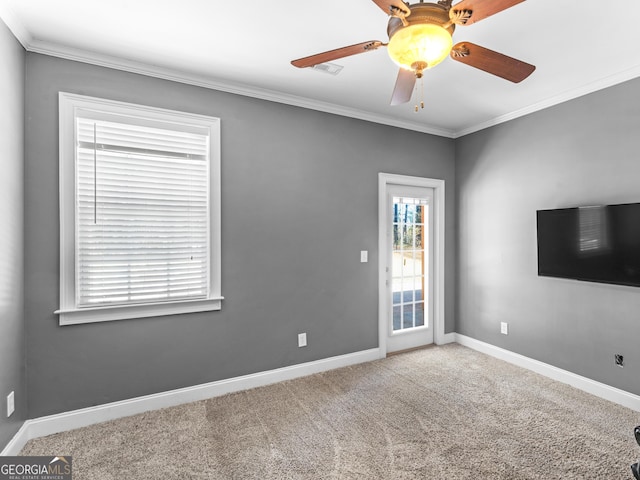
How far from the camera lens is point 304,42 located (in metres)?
2.27

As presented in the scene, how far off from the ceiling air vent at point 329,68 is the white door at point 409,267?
154 centimetres

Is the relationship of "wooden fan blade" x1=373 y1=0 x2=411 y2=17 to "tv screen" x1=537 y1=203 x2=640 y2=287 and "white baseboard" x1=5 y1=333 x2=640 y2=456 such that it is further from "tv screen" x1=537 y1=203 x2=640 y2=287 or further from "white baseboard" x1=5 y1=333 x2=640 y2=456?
"white baseboard" x1=5 y1=333 x2=640 y2=456

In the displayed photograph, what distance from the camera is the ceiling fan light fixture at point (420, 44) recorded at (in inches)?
52.7

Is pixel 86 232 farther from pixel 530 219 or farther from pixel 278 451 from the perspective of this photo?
pixel 530 219

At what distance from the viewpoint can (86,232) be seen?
7.81 ft

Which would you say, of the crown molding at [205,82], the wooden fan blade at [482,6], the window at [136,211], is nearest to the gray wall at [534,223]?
the crown molding at [205,82]

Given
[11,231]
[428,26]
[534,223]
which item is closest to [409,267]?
[534,223]

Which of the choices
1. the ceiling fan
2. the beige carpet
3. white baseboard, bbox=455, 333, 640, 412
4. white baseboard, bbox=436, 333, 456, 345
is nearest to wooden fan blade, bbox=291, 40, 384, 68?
the ceiling fan

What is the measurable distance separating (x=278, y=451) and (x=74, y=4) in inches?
116

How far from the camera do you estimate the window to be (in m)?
2.35

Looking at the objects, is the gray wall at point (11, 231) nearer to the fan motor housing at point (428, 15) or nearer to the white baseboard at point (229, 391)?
the white baseboard at point (229, 391)

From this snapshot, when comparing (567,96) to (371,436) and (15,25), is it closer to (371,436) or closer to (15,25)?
(371,436)

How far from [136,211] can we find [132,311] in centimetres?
76

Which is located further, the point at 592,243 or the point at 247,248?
the point at 247,248
